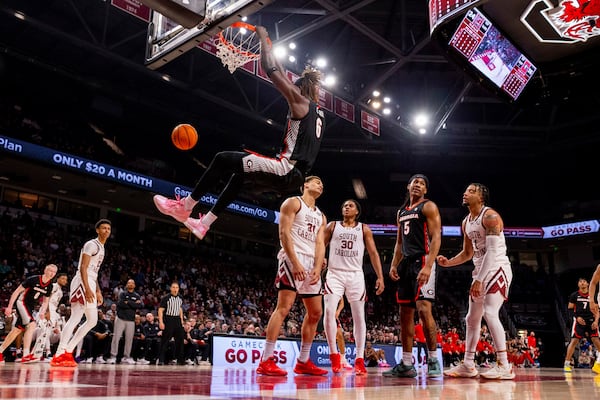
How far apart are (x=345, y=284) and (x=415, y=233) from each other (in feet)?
3.94

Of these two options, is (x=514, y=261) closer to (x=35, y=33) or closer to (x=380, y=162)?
(x=380, y=162)

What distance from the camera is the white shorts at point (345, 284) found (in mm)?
6234

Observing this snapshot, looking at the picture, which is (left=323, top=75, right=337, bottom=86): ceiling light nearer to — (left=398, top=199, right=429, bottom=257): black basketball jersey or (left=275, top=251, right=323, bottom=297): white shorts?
(left=398, top=199, right=429, bottom=257): black basketball jersey

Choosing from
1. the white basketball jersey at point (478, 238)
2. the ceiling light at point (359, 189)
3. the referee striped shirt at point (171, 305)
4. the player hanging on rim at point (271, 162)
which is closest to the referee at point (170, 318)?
the referee striped shirt at point (171, 305)

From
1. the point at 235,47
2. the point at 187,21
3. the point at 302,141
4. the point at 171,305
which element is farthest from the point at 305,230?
the point at 171,305

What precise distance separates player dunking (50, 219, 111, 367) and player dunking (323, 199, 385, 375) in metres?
3.00

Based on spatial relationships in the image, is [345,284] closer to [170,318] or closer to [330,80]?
[170,318]

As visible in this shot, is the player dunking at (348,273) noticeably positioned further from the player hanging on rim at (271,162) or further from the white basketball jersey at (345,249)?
the player hanging on rim at (271,162)

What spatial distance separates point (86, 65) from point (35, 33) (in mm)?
2217

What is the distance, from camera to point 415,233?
221 inches

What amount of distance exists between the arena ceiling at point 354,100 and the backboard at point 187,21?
657 cm

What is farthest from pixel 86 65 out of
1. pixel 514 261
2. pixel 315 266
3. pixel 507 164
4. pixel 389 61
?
pixel 514 261

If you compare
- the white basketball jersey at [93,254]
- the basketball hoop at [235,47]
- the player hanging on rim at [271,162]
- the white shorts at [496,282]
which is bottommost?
the white shorts at [496,282]

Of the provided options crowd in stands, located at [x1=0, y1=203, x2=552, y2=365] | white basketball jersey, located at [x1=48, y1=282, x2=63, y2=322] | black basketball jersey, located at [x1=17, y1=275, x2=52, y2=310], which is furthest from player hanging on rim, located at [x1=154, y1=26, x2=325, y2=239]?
crowd in stands, located at [x1=0, y1=203, x2=552, y2=365]
